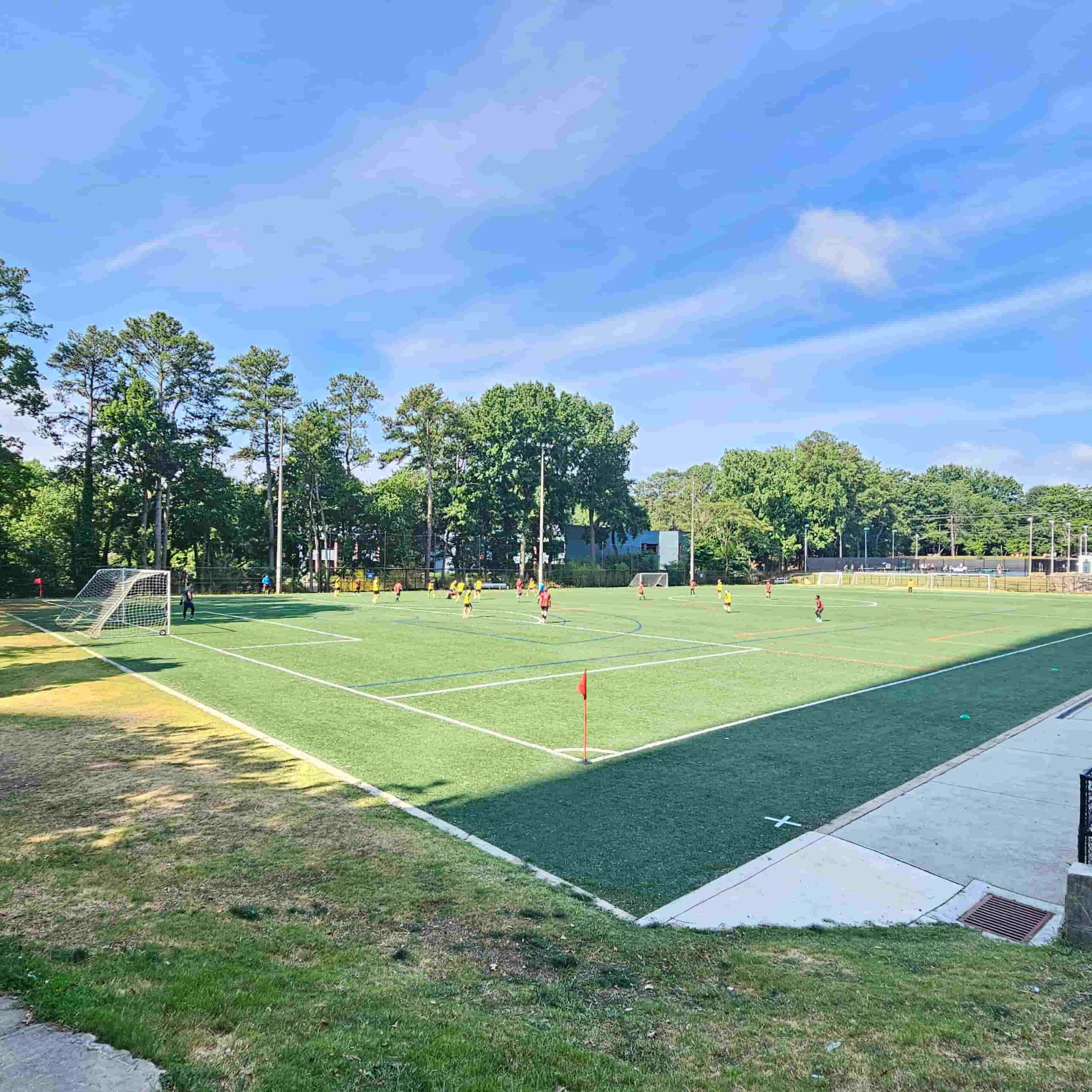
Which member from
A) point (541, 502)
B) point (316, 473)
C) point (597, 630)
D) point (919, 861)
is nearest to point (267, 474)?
point (316, 473)

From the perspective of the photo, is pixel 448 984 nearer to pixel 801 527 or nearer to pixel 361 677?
pixel 361 677

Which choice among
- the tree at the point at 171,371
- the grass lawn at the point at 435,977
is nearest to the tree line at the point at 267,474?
the tree at the point at 171,371

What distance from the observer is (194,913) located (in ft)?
18.9

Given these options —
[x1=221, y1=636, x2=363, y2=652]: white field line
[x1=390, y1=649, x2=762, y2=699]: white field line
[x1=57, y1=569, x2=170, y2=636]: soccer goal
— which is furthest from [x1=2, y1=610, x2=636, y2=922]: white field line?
[x1=57, y1=569, x2=170, y2=636]: soccer goal

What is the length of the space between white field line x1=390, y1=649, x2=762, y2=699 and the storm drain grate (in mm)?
6137

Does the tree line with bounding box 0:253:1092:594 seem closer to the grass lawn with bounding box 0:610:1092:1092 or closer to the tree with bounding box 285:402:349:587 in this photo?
the tree with bounding box 285:402:349:587

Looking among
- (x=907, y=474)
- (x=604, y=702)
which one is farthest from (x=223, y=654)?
(x=907, y=474)

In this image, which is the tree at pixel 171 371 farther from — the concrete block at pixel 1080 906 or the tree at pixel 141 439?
the concrete block at pixel 1080 906

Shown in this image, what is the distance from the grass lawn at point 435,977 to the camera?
377 cm

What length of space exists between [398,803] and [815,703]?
9797 millimetres

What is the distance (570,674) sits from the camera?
62.0 feet

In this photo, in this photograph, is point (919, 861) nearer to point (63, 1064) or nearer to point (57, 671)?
point (63, 1064)

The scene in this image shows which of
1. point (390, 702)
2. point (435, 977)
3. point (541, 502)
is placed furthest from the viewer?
point (541, 502)

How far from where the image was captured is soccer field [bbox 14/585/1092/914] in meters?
8.42
